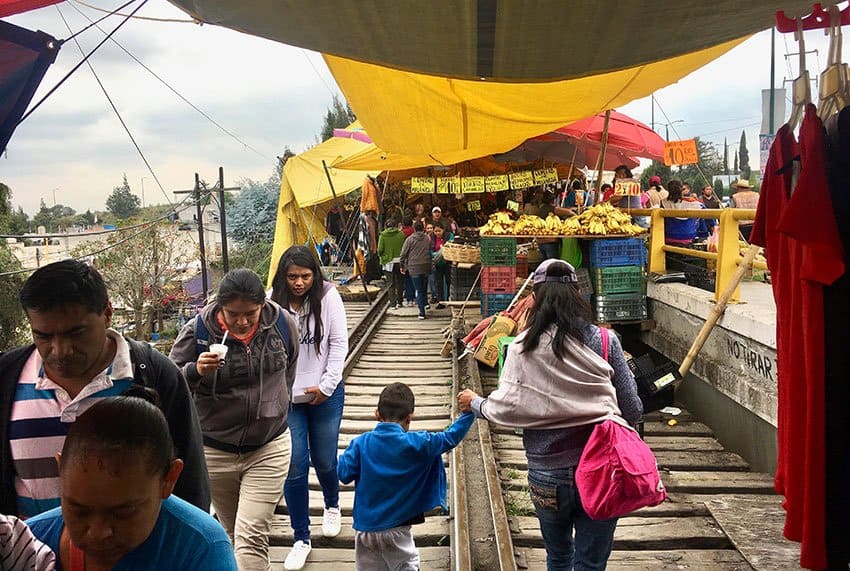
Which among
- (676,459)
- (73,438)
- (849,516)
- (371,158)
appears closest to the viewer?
(73,438)

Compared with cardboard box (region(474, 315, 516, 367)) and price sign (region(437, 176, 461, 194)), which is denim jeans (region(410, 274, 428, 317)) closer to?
price sign (region(437, 176, 461, 194))

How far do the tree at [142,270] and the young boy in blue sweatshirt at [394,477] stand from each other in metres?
29.8

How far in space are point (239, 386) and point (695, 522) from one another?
3364 millimetres

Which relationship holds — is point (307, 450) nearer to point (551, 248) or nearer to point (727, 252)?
point (727, 252)

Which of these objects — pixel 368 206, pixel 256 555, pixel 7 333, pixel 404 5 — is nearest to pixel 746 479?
pixel 256 555

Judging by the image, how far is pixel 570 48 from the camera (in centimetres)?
→ 232

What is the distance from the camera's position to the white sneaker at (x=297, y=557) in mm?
3918

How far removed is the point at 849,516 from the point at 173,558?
1.88 metres

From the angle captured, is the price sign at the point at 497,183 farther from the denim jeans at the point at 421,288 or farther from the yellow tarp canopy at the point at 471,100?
the yellow tarp canopy at the point at 471,100

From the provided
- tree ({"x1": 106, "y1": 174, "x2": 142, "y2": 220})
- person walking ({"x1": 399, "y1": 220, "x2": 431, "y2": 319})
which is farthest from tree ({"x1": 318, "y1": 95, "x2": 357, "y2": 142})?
person walking ({"x1": 399, "y1": 220, "x2": 431, "y2": 319})

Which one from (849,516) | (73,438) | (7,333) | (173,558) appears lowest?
(7,333)

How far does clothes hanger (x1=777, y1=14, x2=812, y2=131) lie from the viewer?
6.37 feet

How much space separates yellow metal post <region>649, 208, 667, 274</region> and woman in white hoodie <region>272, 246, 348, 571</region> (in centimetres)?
546

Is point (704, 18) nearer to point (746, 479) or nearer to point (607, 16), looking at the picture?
point (607, 16)
